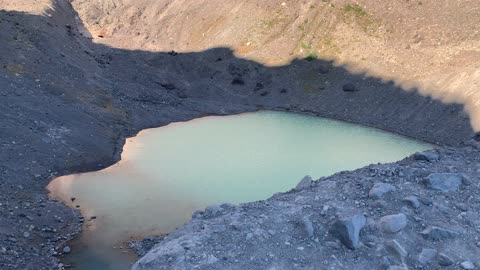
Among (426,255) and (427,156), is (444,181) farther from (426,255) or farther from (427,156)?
(426,255)

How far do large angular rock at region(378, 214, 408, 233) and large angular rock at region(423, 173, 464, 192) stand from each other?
109 inches

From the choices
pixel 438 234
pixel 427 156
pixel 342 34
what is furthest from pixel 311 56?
pixel 438 234

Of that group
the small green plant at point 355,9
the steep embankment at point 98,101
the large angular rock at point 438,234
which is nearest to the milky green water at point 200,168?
the steep embankment at point 98,101

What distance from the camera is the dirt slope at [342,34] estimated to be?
52031 millimetres

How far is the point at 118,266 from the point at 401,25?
47.5m

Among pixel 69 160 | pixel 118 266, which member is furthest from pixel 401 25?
pixel 118 266

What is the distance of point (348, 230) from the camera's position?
16.1m

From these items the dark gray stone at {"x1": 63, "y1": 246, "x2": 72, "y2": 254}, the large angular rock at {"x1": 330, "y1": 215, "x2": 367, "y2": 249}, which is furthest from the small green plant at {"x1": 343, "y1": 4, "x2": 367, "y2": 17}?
the large angular rock at {"x1": 330, "y1": 215, "x2": 367, "y2": 249}

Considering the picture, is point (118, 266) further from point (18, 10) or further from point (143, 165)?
point (18, 10)

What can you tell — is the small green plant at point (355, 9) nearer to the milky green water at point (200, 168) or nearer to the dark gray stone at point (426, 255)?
the milky green water at point (200, 168)

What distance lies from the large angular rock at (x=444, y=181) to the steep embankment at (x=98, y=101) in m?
17.7

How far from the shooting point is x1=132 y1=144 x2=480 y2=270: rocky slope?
15.8 meters

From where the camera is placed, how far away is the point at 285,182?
112 feet

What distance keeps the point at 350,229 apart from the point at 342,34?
160 ft
